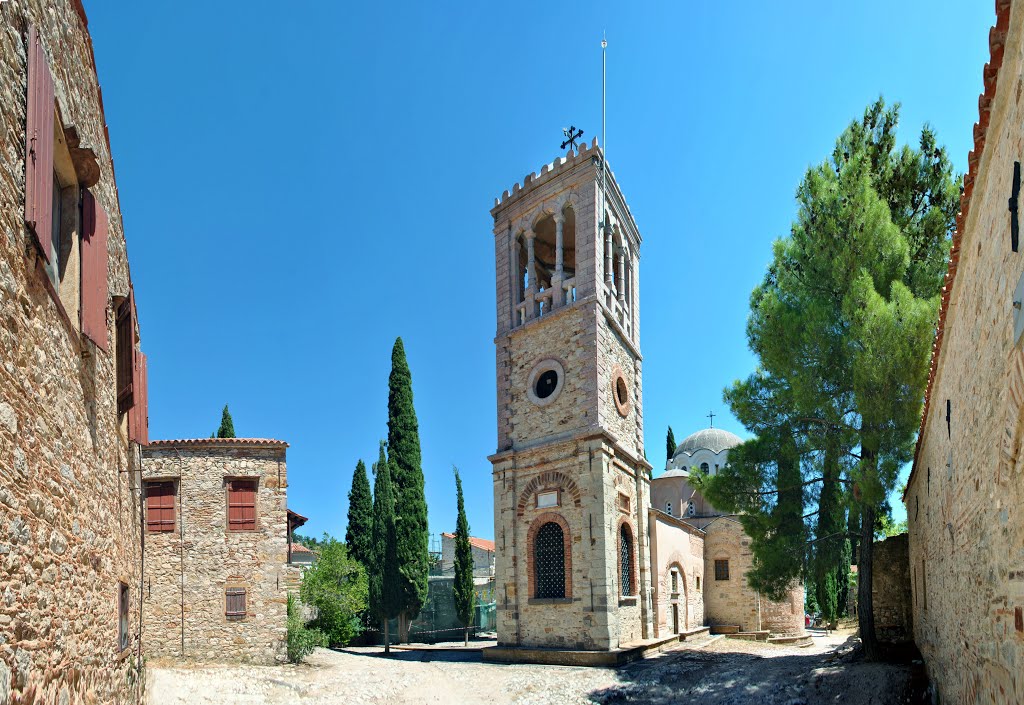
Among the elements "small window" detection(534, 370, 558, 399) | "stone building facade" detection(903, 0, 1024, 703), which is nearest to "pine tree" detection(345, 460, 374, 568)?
"small window" detection(534, 370, 558, 399)

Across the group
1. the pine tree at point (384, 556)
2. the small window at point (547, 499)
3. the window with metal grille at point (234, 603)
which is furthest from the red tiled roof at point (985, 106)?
the pine tree at point (384, 556)

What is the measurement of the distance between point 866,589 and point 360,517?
59.9 feet

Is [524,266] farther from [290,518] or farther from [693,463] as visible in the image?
[693,463]

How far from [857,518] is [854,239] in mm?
6246

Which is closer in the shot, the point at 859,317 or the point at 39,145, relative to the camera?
the point at 39,145

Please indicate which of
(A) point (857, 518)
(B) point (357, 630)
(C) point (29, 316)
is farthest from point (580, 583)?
(C) point (29, 316)

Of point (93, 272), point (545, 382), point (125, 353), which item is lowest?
point (125, 353)

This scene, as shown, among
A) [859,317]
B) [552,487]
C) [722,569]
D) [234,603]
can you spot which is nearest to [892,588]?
[859,317]

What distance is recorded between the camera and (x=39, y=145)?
4445 millimetres

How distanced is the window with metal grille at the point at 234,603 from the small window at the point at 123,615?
9.45m

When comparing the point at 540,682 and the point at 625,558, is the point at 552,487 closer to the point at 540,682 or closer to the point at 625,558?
the point at 625,558

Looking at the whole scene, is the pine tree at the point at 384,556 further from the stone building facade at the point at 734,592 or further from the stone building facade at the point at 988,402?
the stone building facade at the point at 988,402

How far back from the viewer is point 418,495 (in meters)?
25.8

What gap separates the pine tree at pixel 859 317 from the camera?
15.5 metres
